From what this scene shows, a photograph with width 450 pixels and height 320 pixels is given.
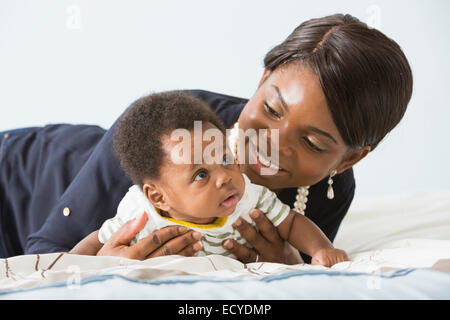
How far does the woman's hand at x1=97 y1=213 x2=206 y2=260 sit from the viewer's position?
1141 millimetres

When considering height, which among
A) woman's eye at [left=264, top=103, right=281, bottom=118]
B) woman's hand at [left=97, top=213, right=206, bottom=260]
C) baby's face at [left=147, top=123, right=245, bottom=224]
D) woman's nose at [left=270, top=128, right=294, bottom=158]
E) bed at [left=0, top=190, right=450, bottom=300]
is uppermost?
woman's eye at [left=264, top=103, right=281, bottom=118]

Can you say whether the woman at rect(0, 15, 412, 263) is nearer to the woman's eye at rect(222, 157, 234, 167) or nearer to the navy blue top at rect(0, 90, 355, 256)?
the navy blue top at rect(0, 90, 355, 256)

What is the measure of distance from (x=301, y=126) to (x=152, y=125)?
34 cm

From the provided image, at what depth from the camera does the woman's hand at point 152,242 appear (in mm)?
1141

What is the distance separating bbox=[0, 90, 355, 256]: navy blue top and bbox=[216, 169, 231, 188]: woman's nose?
39 cm

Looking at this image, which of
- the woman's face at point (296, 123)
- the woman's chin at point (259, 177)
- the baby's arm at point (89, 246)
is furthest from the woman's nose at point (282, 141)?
the baby's arm at point (89, 246)

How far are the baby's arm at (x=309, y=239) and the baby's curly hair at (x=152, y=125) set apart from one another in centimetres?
29

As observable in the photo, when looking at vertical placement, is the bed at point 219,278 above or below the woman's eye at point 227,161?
below

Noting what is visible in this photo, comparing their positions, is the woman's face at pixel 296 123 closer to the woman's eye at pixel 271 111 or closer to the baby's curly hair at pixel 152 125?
the woman's eye at pixel 271 111

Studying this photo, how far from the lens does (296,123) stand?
1.23m

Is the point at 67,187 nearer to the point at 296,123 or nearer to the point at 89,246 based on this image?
the point at 89,246

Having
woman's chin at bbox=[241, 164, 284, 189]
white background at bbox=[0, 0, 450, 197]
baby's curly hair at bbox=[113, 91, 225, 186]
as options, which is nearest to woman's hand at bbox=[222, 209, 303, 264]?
woman's chin at bbox=[241, 164, 284, 189]

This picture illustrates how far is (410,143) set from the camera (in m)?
3.27

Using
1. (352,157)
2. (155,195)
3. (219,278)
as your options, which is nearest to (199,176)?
(155,195)
